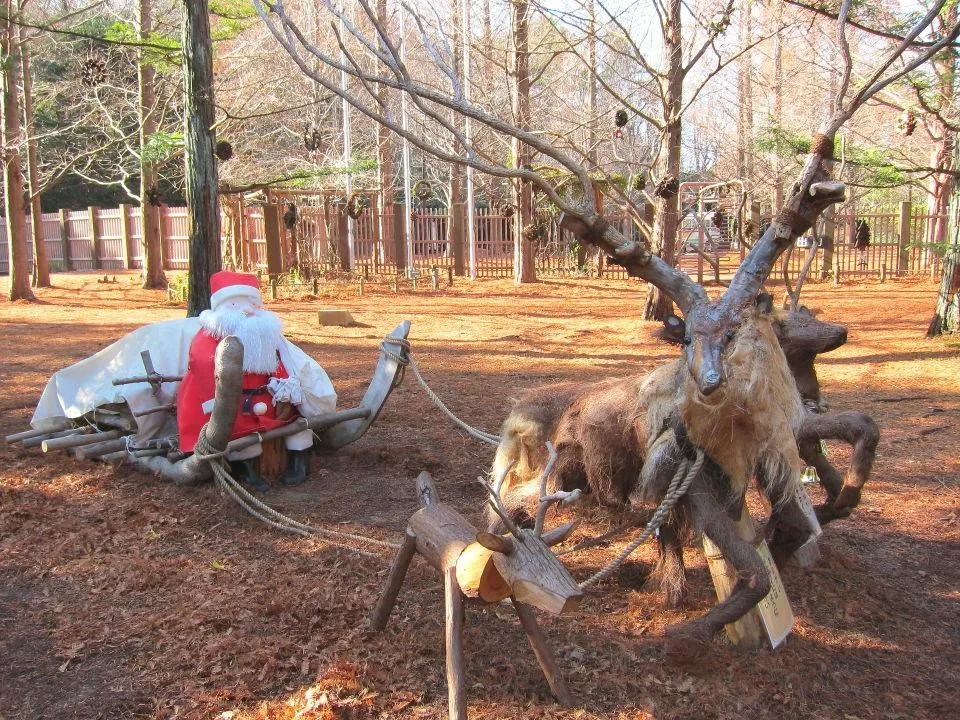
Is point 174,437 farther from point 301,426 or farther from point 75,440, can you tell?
point 301,426

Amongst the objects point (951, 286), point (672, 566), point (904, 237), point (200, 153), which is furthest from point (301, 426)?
point (904, 237)

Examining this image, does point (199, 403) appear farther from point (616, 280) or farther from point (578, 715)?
point (616, 280)

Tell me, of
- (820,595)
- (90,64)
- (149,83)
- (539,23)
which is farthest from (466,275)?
(820,595)

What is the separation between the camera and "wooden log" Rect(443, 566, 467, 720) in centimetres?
255

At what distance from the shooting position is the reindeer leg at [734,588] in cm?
286

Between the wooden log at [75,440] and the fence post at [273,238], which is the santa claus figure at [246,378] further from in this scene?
the fence post at [273,238]

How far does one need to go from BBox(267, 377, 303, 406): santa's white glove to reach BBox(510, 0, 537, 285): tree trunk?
8.93 meters

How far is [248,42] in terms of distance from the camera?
2098 cm

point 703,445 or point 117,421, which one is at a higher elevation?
point 703,445

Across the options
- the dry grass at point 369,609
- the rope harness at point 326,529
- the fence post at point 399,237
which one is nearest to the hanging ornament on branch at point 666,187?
the dry grass at point 369,609

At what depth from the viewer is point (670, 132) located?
10.3 m

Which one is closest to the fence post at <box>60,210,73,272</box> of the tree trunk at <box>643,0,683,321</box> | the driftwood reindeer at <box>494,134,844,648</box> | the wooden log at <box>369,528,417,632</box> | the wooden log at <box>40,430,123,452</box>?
the tree trunk at <box>643,0,683,321</box>

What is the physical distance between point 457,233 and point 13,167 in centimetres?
926

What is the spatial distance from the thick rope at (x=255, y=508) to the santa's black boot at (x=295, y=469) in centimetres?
42
